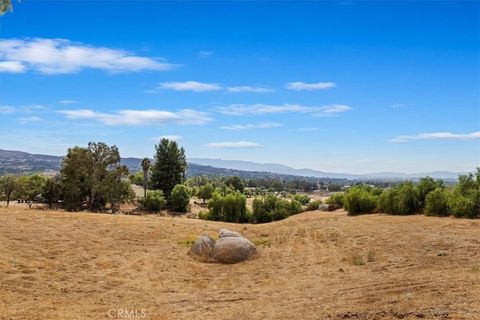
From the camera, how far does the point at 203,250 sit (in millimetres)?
16781

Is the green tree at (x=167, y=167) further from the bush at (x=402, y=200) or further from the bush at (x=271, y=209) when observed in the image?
the bush at (x=402, y=200)

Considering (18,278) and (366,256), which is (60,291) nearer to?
(18,278)

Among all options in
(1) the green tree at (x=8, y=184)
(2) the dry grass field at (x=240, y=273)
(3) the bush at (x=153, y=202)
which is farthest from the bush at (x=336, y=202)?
(1) the green tree at (x=8, y=184)

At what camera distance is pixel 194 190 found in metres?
92.6

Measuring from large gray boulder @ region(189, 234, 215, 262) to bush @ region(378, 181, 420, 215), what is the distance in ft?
49.1

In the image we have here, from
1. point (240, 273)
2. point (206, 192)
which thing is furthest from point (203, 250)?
point (206, 192)

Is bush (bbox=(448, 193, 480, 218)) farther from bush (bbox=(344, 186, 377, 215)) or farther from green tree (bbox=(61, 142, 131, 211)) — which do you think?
green tree (bbox=(61, 142, 131, 211))

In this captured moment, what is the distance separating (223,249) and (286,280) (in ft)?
13.0

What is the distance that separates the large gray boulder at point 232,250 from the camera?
1628 centimetres

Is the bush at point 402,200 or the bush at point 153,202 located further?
the bush at point 153,202

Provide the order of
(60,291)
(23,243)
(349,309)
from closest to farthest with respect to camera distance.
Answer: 1. (349,309)
2. (60,291)
3. (23,243)

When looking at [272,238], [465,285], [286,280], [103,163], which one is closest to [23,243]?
[286,280]

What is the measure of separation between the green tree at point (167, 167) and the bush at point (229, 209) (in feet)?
90.6

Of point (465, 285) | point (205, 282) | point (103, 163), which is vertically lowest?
point (205, 282)
